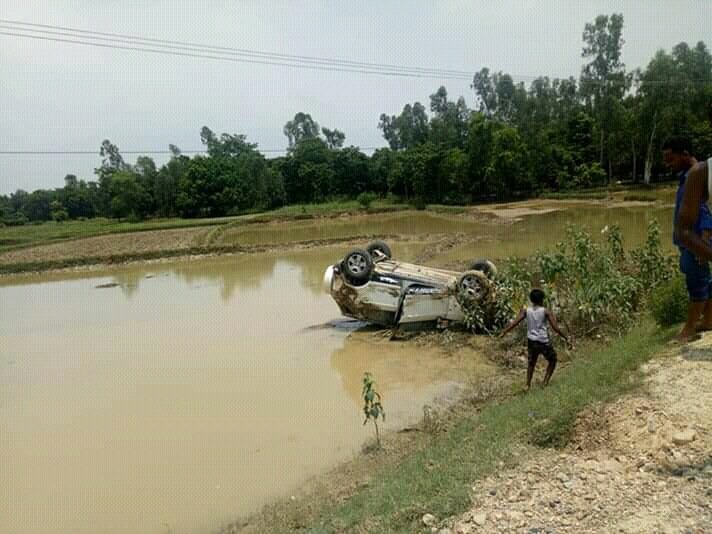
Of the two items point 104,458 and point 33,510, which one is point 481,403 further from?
point 33,510

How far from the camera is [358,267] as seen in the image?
1101 cm

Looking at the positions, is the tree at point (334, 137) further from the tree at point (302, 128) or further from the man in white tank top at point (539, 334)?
the man in white tank top at point (539, 334)

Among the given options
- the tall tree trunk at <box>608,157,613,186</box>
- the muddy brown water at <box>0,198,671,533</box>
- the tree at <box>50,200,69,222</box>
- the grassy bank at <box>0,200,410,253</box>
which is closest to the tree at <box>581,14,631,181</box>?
the tall tree trunk at <box>608,157,613,186</box>

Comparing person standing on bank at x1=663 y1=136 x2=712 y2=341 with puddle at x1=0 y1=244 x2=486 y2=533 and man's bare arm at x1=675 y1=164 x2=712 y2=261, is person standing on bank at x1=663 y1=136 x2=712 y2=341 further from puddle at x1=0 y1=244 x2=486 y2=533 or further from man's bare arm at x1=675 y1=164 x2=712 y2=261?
puddle at x1=0 y1=244 x2=486 y2=533

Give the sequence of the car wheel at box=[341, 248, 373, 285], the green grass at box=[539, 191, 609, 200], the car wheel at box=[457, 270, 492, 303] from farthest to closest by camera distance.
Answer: the green grass at box=[539, 191, 609, 200] → the car wheel at box=[341, 248, 373, 285] → the car wheel at box=[457, 270, 492, 303]

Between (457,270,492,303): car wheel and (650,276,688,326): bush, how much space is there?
352 centimetres

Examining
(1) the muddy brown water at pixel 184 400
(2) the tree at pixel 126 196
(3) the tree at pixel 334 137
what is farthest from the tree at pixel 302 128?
Result: (1) the muddy brown water at pixel 184 400

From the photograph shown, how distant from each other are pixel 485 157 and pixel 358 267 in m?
39.4

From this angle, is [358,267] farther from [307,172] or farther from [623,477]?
[307,172]

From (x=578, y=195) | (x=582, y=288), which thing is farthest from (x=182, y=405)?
(x=578, y=195)

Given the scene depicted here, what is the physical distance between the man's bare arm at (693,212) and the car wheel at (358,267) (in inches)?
281

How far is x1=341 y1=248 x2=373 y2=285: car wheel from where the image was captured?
10953 millimetres

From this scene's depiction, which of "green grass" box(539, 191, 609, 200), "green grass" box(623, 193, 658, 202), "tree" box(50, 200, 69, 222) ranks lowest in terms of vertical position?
"green grass" box(623, 193, 658, 202)

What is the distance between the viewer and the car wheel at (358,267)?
1095 cm
